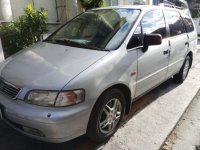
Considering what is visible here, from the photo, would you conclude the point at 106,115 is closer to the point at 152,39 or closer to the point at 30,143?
the point at 30,143

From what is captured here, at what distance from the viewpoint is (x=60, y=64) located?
8.94 feet

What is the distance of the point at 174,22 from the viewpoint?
4.49 m

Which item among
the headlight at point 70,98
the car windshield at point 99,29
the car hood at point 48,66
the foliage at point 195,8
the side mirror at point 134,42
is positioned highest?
the car windshield at point 99,29

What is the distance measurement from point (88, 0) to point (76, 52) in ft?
17.3

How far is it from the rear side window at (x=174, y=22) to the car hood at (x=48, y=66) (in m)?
1.95

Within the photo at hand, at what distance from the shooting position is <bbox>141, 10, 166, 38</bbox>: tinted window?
3.57 metres

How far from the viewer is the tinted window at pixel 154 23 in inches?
141

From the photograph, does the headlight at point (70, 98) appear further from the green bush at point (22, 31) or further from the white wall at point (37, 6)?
the white wall at point (37, 6)

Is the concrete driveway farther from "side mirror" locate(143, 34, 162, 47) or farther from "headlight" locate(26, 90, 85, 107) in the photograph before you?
"side mirror" locate(143, 34, 162, 47)

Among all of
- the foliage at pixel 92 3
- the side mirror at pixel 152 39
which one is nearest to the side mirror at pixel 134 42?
the side mirror at pixel 152 39

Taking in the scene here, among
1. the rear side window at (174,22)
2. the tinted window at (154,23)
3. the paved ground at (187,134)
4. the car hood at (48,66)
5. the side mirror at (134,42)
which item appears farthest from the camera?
the rear side window at (174,22)

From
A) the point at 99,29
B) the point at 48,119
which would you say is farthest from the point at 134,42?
the point at 48,119

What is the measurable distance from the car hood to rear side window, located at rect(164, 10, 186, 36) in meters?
1.95

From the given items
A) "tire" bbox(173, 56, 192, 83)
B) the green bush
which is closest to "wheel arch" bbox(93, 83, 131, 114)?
"tire" bbox(173, 56, 192, 83)
